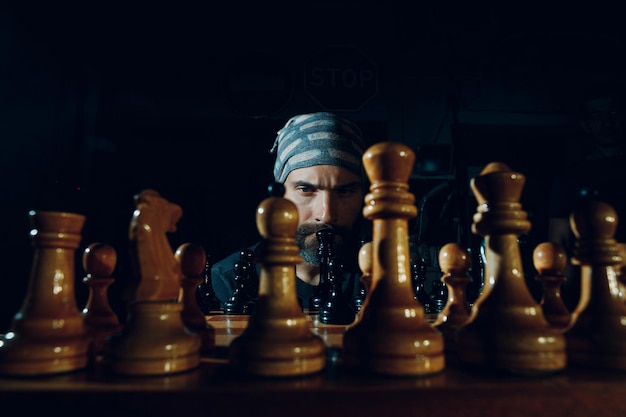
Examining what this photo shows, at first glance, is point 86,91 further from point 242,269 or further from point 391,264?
point 391,264

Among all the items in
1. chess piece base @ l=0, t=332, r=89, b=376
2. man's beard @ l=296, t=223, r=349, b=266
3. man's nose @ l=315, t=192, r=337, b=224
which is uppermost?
man's nose @ l=315, t=192, r=337, b=224

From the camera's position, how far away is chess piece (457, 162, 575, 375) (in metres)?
0.41

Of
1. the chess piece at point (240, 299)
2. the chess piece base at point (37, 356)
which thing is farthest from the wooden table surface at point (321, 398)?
the chess piece at point (240, 299)

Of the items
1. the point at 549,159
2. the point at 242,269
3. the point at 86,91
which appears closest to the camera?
the point at 242,269

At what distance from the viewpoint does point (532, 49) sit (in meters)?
3.68

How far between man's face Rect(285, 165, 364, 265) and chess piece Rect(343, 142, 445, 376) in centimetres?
161

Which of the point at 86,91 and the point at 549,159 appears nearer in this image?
the point at 86,91

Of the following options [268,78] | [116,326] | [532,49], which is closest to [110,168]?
[268,78]

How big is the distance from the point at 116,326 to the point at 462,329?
507 mm

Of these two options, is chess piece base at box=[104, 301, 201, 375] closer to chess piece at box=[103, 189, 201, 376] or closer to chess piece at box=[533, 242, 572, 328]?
chess piece at box=[103, 189, 201, 376]

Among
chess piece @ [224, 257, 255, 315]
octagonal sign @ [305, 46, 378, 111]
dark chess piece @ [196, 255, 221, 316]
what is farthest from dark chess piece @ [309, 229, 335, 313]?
octagonal sign @ [305, 46, 378, 111]

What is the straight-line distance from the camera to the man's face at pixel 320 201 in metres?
2.15

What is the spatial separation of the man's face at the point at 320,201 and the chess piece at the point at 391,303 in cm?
161

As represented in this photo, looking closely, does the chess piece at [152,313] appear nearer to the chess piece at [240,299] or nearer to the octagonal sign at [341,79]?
the chess piece at [240,299]
